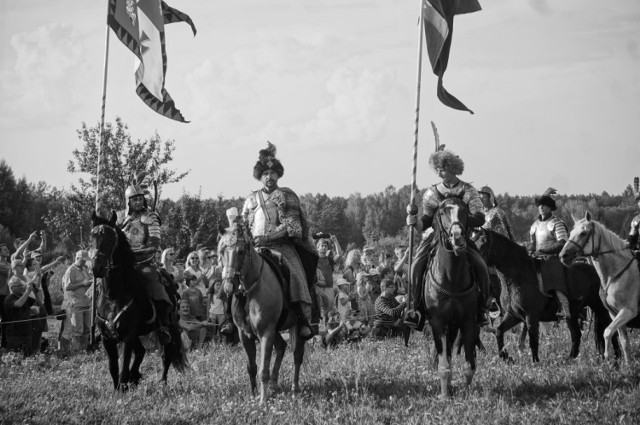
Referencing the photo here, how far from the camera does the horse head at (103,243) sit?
1080 cm

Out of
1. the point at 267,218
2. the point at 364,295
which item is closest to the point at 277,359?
the point at 267,218

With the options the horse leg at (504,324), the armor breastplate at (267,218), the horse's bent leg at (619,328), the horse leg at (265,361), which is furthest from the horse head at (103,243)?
the horse's bent leg at (619,328)

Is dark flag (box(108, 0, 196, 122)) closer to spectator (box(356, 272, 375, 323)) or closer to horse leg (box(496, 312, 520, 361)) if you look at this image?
spectator (box(356, 272, 375, 323))

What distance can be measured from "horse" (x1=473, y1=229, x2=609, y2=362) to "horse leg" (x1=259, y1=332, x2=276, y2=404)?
4467 millimetres

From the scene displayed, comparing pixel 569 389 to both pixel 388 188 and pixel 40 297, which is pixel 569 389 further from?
pixel 388 188

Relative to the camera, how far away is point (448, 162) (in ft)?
35.7

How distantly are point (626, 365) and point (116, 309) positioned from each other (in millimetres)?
7007

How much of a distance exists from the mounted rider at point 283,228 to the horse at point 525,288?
3330 mm

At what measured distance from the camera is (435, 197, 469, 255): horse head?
382 inches

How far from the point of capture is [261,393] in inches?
399

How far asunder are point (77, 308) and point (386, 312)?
251 inches

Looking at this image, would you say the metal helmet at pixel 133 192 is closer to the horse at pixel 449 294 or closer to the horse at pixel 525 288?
the horse at pixel 449 294

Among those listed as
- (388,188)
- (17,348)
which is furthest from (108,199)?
(388,188)

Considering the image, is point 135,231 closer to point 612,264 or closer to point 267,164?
point 267,164
